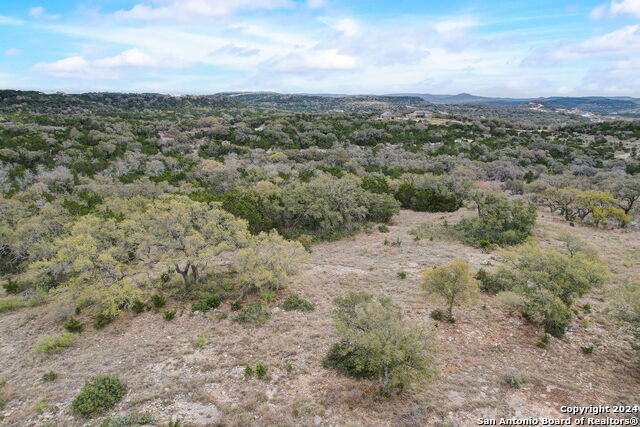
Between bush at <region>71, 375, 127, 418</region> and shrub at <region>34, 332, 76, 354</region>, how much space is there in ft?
12.1

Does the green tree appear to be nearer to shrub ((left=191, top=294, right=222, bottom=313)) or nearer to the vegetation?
shrub ((left=191, top=294, right=222, bottom=313))

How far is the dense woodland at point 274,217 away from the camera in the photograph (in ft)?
45.4

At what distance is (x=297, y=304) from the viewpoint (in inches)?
622

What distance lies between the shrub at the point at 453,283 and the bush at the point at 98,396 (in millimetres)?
12220

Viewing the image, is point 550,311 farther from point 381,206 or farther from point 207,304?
point 381,206

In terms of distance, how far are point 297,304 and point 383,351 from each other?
6647mm

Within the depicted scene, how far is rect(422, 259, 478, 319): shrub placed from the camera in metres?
14.1

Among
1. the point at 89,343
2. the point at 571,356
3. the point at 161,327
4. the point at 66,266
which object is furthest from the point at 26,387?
the point at 571,356

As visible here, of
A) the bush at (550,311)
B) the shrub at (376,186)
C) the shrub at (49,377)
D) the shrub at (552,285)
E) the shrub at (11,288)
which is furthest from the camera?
the shrub at (376,186)

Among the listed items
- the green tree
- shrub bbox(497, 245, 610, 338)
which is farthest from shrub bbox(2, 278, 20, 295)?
shrub bbox(497, 245, 610, 338)

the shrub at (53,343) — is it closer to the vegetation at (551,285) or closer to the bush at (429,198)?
the vegetation at (551,285)

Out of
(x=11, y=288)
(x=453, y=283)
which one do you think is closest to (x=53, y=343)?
(x=11, y=288)

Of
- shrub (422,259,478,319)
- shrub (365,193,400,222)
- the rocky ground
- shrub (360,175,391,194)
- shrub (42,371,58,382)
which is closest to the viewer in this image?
the rocky ground

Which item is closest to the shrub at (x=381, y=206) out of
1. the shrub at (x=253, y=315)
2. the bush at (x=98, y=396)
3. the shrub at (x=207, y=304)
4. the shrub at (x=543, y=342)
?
the shrub at (x=253, y=315)
